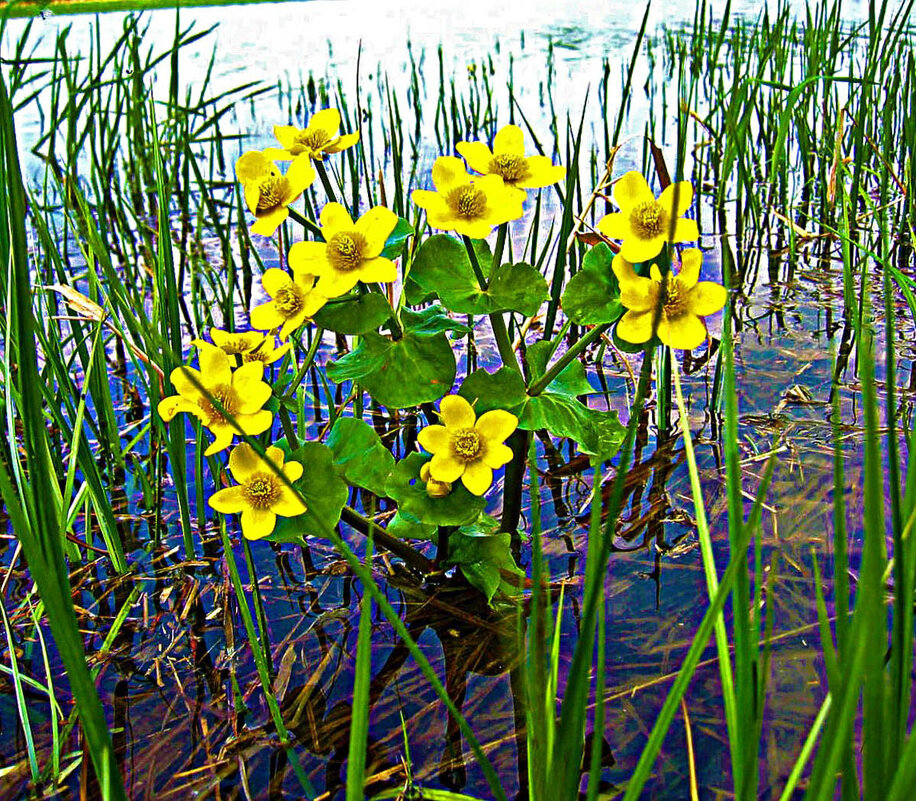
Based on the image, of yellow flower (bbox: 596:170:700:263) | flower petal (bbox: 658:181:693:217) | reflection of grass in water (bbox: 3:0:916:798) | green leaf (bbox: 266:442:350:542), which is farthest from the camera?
green leaf (bbox: 266:442:350:542)

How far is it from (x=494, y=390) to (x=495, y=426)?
60mm

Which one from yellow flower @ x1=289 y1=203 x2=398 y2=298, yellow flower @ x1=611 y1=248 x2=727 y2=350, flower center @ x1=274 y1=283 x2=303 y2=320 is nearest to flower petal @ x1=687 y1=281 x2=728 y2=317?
yellow flower @ x1=611 y1=248 x2=727 y2=350

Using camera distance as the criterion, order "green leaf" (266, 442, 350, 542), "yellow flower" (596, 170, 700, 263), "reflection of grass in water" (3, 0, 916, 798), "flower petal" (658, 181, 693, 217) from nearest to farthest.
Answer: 1. "reflection of grass in water" (3, 0, 916, 798)
2. "flower petal" (658, 181, 693, 217)
3. "yellow flower" (596, 170, 700, 263)
4. "green leaf" (266, 442, 350, 542)

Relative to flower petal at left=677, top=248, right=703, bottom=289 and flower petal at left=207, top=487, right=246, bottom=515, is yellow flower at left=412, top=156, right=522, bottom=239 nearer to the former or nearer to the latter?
flower petal at left=677, top=248, right=703, bottom=289

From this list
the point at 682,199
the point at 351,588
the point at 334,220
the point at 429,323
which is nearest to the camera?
the point at 682,199

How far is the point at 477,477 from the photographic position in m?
0.94

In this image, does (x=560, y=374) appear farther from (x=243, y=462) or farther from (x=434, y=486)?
(x=243, y=462)

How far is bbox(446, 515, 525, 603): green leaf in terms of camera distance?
1.03 m

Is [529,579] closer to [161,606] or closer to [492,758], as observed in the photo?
[492,758]

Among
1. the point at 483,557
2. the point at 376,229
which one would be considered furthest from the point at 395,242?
the point at 483,557

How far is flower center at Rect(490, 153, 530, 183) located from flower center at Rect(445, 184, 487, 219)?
0.25ft

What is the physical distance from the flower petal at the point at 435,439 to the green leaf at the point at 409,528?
4.8 inches

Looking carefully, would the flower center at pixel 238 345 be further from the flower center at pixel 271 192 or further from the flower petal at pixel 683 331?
the flower petal at pixel 683 331

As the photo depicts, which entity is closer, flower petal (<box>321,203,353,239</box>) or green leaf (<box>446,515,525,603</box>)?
flower petal (<box>321,203,353,239</box>)
